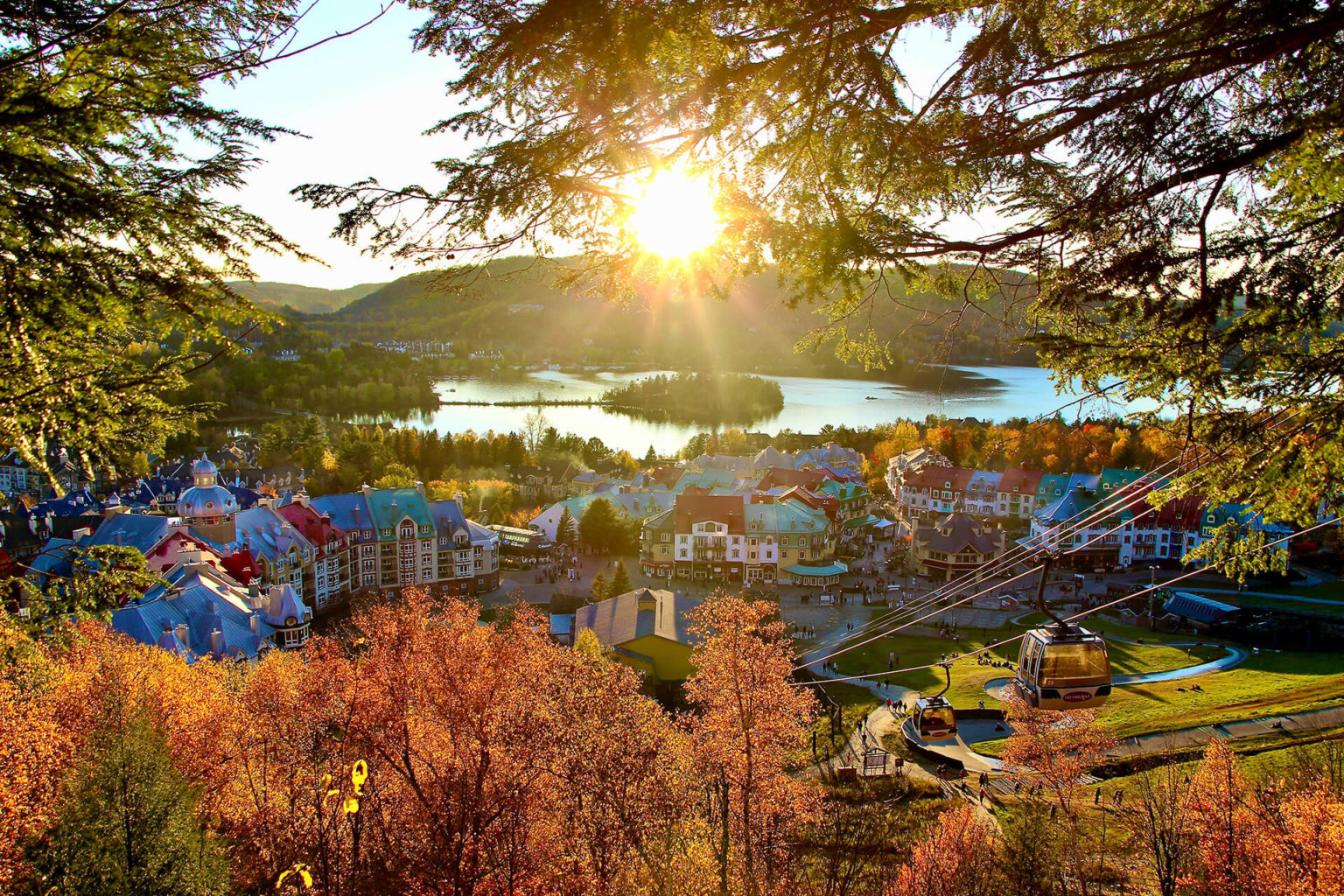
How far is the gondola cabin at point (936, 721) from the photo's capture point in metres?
14.3

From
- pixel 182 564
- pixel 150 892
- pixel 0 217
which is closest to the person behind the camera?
pixel 0 217

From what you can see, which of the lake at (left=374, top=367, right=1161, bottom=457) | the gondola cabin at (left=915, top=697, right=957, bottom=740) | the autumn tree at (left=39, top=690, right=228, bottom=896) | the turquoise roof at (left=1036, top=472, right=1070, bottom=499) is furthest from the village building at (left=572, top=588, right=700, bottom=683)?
the lake at (left=374, top=367, right=1161, bottom=457)

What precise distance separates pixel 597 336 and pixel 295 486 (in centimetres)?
10905

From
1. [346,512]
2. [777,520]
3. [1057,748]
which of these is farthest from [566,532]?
[1057,748]

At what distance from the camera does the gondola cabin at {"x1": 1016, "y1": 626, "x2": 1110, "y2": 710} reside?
7.17 meters

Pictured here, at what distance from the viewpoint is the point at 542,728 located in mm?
9141

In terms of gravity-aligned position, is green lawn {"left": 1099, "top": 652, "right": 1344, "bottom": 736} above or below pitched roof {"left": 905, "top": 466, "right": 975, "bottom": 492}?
below

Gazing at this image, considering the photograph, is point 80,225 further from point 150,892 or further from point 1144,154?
point 150,892

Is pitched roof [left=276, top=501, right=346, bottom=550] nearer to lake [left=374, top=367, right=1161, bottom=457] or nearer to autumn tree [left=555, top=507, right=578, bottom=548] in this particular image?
autumn tree [left=555, top=507, right=578, bottom=548]

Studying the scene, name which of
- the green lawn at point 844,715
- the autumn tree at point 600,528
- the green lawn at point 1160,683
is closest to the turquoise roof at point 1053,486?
the green lawn at point 1160,683

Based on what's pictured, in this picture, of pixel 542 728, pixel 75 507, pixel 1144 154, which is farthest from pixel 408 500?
pixel 1144 154

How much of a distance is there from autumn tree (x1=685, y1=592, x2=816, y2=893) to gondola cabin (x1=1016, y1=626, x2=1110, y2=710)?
10.4 feet

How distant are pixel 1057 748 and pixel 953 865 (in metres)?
4.38

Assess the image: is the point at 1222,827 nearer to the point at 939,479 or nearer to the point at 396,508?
the point at 396,508
